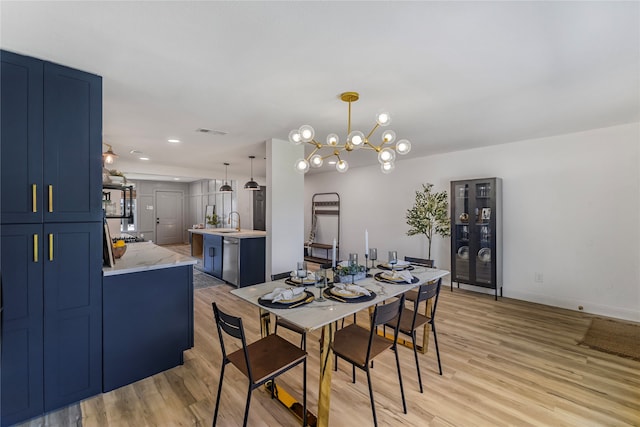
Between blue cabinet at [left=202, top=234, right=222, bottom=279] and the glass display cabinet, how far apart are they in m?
4.30

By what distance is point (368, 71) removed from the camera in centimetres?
209

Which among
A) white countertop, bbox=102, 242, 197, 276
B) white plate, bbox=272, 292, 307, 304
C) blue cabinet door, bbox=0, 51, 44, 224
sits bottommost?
white plate, bbox=272, 292, 307, 304

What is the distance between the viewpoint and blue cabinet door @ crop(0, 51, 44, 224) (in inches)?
70.7

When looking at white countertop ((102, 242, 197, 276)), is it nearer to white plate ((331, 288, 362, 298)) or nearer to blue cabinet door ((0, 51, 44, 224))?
blue cabinet door ((0, 51, 44, 224))

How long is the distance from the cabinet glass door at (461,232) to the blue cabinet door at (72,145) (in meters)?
4.73

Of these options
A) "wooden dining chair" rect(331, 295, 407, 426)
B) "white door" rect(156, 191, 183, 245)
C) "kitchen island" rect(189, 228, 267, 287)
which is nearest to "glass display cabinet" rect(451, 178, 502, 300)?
"wooden dining chair" rect(331, 295, 407, 426)

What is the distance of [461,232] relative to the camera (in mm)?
4707

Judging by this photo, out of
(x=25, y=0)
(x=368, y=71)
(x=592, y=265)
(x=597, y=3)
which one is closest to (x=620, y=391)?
(x=592, y=265)

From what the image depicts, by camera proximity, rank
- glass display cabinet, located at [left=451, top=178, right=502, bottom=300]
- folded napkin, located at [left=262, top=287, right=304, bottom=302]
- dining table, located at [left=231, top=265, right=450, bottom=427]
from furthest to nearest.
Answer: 1. glass display cabinet, located at [left=451, top=178, right=502, bottom=300]
2. folded napkin, located at [left=262, top=287, right=304, bottom=302]
3. dining table, located at [left=231, top=265, right=450, bottom=427]

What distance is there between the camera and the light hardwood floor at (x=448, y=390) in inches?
76.2

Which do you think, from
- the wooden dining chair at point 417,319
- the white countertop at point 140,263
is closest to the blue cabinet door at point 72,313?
the white countertop at point 140,263

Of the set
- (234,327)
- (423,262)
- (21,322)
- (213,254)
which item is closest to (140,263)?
(21,322)

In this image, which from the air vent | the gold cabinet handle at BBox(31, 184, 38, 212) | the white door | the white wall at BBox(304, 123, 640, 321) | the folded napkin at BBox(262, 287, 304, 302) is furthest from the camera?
the white door

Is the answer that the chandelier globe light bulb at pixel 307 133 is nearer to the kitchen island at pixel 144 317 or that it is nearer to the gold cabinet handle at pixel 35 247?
the kitchen island at pixel 144 317
